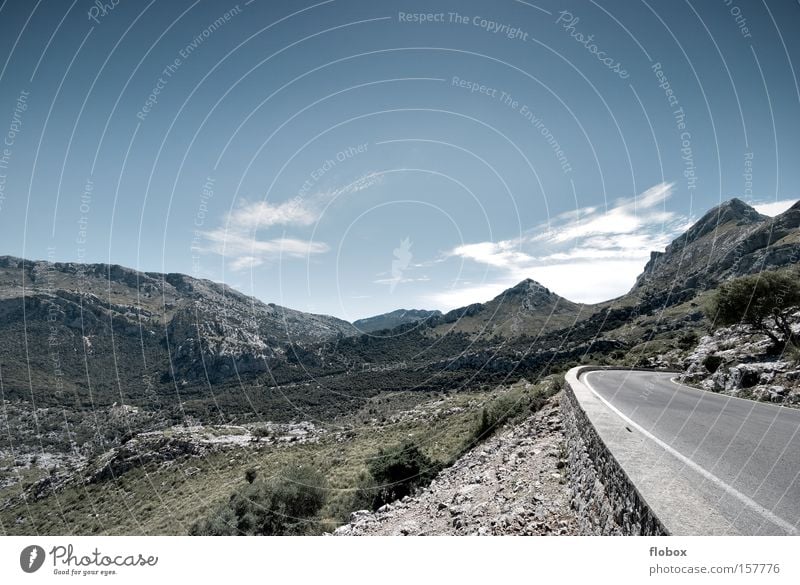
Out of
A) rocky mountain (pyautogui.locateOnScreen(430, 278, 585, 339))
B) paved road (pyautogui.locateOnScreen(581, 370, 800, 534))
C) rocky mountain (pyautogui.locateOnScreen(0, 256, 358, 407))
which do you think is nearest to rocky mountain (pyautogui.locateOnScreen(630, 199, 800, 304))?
rocky mountain (pyautogui.locateOnScreen(430, 278, 585, 339))

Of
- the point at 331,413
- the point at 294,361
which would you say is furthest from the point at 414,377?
the point at 294,361

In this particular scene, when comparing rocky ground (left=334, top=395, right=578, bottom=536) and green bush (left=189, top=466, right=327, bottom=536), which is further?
green bush (left=189, top=466, right=327, bottom=536)

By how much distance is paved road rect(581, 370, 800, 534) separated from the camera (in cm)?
443

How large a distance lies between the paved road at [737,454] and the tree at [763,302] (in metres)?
15.3

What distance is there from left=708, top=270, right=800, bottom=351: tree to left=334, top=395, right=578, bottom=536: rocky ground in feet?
65.8

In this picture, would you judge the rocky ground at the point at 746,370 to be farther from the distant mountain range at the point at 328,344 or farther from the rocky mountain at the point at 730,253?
the rocky mountain at the point at 730,253

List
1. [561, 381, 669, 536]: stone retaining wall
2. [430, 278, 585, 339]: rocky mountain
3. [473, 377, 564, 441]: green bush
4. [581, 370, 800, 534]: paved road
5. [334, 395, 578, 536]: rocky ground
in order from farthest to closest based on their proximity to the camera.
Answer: [430, 278, 585, 339]: rocky mountain < [473, 377, 564, 441]: green bush < [334, 395, 578, 536]: rocky ground < [581, 370, 800, 534]: paved road < [561, 381, 669, 536]: stone retaining wall

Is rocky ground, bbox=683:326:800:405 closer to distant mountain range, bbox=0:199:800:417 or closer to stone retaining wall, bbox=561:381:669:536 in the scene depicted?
stone retaining wall, bbox=561:381:669:536

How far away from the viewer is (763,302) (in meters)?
23.7

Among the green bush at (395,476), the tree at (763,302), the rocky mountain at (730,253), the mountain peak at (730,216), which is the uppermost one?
the mountain peak at (730,216)

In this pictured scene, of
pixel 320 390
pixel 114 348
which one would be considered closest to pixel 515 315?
pixel 320 390

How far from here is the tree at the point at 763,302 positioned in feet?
75.5

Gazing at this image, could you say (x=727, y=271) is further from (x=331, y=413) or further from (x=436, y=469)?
(x=436, y=469)

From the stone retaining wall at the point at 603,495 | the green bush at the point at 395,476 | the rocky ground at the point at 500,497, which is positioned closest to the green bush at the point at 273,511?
the green bush at the point at 395,476
